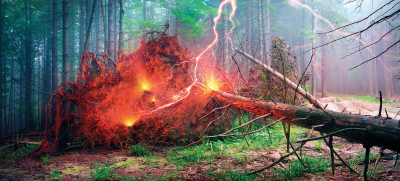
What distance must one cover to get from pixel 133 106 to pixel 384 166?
592 centimetres

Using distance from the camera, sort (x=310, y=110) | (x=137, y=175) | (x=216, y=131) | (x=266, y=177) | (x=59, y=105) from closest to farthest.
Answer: (x=310, y=110) → (x=266, y=177) → (x=137, y=175) → (x=59, y=105) → (x=216, y=131)

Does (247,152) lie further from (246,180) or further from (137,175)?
(137,175)

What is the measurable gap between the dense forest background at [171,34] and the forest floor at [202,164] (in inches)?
196

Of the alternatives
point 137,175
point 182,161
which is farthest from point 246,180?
point 137,175

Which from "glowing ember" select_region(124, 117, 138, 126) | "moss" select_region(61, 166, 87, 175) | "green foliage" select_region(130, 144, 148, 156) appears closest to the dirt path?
"green foliage" select_region(130, 144, 148, 156)

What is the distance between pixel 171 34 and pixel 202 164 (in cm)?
2020

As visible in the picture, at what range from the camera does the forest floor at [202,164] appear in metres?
2.97

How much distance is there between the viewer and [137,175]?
3.30 metres

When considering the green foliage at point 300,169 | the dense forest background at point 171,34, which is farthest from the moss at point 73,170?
the dense forest background at point 171,34

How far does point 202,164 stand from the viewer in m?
3.77

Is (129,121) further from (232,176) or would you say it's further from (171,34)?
(171,34)

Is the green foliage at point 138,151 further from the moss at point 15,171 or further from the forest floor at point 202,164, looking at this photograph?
the moss at point 15,171

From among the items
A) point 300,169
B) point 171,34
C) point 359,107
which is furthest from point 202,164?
point 171,34

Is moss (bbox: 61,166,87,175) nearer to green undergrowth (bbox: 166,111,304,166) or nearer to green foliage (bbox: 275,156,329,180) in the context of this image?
green undergrowth (bbox: 166,111,304,166)
